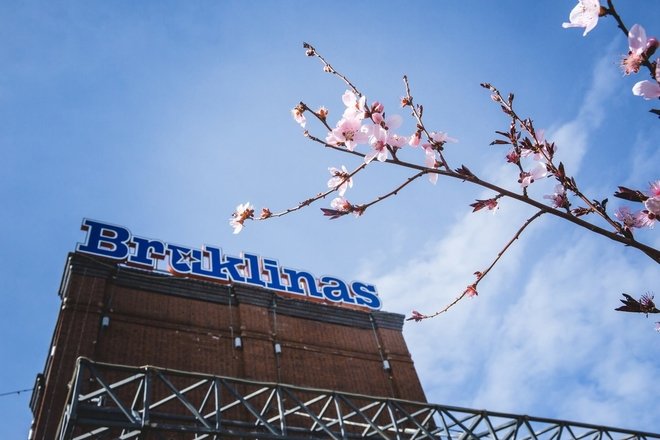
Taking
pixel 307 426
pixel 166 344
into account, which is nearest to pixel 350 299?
pixel 307 426

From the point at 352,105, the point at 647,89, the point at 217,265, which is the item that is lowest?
the point at 647,89

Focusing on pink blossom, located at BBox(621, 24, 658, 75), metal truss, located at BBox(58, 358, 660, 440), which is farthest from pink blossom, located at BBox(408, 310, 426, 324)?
metal truss, located at BBox(58, 358, 660, 440)

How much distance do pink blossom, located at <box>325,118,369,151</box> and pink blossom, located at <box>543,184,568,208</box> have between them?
115cm

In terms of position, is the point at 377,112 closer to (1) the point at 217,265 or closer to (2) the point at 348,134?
→ (2) the point at 348,134

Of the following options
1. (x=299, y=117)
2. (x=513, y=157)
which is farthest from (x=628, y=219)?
(x=299, y=117)

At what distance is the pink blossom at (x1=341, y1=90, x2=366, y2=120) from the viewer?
9.66 ft

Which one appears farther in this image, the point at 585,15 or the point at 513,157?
the point at 513,157

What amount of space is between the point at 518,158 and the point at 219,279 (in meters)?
13.8

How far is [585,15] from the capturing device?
6.68 ft

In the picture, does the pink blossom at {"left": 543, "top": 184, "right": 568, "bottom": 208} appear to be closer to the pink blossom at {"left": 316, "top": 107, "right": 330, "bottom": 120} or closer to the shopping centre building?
the pink blossom at {"left": 316, "top": 107, "right": 330, "bottom": 120}

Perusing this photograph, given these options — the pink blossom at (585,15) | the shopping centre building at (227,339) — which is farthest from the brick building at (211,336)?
the pink blossom at (585,15)

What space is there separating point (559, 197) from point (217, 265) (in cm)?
1441

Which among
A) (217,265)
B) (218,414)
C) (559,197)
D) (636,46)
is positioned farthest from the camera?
(217,265)

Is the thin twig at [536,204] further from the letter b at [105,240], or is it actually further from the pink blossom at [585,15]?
the letter b at [105,240]
